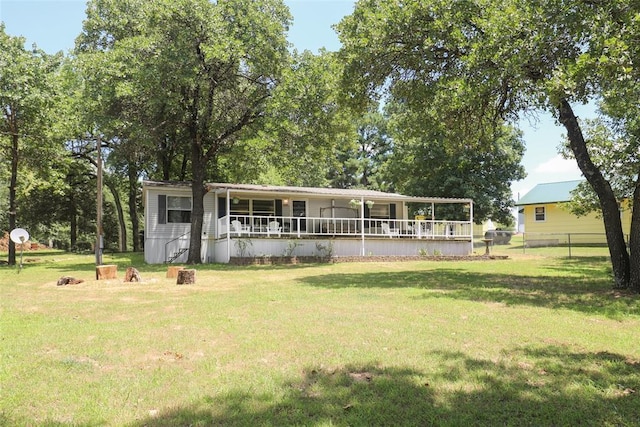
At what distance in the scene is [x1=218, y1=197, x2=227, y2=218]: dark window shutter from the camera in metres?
20.3

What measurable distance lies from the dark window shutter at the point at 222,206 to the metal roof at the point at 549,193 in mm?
22381

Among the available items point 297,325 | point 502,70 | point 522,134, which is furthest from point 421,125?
point 522,134

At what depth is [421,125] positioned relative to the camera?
14.1 m

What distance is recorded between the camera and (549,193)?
32.3m

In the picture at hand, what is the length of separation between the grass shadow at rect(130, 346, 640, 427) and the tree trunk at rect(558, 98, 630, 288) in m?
6.12

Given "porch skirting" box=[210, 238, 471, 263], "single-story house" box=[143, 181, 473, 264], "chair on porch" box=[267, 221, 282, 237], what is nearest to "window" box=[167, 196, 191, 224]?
"single-story house" box=[143, 181, 473, 264]

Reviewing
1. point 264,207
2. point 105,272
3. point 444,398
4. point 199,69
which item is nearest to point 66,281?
point 105,272

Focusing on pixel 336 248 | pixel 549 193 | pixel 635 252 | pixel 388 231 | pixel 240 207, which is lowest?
pixel 336 248

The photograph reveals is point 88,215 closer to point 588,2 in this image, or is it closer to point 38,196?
point 38,196

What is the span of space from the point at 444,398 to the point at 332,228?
18.3 m

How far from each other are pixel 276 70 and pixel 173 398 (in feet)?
48.2

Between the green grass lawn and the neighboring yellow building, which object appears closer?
the green grass lawn

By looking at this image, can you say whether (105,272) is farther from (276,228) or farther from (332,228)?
(332,228)

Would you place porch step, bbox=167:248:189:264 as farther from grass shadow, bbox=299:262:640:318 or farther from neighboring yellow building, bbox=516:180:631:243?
neighboring yellow building, bbox=516:180:631:243
